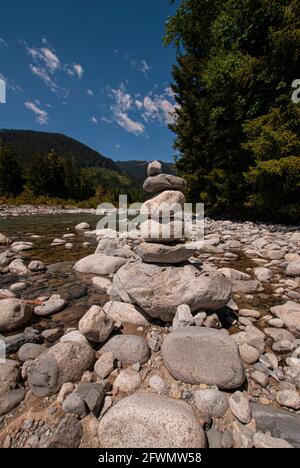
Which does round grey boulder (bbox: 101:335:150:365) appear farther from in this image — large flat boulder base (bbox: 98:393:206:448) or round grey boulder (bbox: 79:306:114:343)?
large flat boulder base (bbox: 98:393:206:448)

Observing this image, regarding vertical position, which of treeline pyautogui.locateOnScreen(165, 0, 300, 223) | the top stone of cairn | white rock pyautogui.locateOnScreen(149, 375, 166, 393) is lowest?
white rock pyautogui.locateOnScreen(149, 375, 166, 393)

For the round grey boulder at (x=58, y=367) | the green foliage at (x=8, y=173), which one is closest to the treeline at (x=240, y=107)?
the round grey boulder at (x=58, y=367)

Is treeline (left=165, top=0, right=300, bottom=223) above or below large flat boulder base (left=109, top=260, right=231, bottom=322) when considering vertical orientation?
above

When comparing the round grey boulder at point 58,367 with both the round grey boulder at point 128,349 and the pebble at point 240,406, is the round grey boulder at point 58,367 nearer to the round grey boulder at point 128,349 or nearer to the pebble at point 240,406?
the round grey boulder at point 128,349

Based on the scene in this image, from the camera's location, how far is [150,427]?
162cm

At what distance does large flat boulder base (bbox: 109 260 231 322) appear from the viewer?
3.16 metres

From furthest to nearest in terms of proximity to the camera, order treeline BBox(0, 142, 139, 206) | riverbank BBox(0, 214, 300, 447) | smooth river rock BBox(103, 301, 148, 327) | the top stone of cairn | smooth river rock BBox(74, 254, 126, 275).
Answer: treeline BBox(0, 142, 139, 206) < smooth river rock BBox(74, 254, 126, 275) < the top stone of cairn < smooth river rock BBox(103, 301, 148, 327) < riverbank BBox(0, 214, 300, 447)

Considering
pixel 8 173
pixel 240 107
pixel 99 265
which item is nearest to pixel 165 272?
pixel 99 265

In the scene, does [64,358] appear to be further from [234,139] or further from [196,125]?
[196,125]

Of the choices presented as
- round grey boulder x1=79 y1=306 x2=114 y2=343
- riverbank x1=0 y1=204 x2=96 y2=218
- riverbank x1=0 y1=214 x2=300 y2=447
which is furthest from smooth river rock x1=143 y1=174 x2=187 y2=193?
riverbank x1=0 y1=204 x2=96 y2=218

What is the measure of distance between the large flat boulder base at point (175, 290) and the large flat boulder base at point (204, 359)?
25.7 inches
